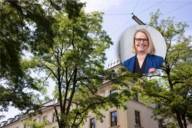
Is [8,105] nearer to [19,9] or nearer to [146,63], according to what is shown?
[19,9]

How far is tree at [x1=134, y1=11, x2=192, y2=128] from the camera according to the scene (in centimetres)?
2455

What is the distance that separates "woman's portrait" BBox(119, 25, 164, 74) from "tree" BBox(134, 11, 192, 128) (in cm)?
1231

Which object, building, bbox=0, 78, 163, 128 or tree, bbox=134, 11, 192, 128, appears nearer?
tree, bbox=134, 11, 192, 128

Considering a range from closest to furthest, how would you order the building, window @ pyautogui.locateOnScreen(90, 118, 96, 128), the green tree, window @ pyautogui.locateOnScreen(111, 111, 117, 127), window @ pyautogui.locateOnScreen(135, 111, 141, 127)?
the green tree
the building
window @ pyautogui.locateOnScreen(111, 111, 117, 127)
window @ pyautogui.locateOnScreen(135, 111, 141, 127)
window @ pyautogui.locateOnScreen(90, 118, 96, 128)

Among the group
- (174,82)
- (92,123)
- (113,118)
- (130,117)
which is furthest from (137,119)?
(174,82)

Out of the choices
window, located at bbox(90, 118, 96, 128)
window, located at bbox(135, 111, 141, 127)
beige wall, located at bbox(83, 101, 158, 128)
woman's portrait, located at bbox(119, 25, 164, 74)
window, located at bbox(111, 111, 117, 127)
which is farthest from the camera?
window, located at bbox(90, 118, 96, 128)

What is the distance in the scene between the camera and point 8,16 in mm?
13008

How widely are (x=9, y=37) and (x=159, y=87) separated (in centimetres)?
1539

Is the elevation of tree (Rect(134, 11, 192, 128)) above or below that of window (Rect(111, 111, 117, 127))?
above

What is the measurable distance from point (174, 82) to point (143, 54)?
1523cm

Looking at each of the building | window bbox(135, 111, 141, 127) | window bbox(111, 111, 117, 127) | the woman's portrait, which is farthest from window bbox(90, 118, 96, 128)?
the woman's portrait

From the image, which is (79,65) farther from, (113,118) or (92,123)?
(92,123)

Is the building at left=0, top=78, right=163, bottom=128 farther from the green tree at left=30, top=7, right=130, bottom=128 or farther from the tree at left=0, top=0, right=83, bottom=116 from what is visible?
the tree at left=0, top=0, right=83, bottom=116

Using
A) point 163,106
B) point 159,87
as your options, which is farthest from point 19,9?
point 163,106
